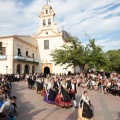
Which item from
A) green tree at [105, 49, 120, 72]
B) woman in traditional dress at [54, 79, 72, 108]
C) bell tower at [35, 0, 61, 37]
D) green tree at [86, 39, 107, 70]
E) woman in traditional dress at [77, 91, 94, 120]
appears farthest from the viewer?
green tree at [105, 49, 120, 72]

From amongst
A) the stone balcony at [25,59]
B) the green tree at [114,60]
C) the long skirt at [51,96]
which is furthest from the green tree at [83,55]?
the green tree at [114,60]

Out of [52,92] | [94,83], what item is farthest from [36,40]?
[52,92]

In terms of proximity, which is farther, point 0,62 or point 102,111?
point 0,62

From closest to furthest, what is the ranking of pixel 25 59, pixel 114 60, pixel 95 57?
1. pixel 95 57
2. pixel 25 59
3. pixel 114 60

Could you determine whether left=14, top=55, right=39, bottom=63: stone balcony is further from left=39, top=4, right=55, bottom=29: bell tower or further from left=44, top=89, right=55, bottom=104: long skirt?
left=44, top=89, right=55, bottom=104: long skirt

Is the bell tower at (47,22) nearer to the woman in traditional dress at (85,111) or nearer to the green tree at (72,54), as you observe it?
the green tree at (72,54)

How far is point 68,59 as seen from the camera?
34.9 meters

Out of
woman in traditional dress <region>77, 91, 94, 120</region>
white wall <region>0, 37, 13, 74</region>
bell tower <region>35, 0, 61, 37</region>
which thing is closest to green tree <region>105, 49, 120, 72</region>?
bell tower <region>35, 0, 61, 37</region>

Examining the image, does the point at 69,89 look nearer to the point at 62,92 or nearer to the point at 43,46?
the point at 62,92

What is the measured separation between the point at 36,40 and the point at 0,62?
11.2 m

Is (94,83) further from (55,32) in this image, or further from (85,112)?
(55,32)

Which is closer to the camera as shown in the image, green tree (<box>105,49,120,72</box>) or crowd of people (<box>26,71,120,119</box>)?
crowd of people (<box>26,71,120,119</box>)

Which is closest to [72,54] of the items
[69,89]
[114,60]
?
[69,89]

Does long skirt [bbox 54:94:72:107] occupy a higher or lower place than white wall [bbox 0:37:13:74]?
lower
